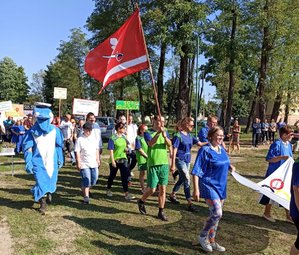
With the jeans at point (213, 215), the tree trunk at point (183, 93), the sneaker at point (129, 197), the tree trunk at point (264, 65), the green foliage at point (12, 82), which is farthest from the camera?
the green foliage at point (12, 82)

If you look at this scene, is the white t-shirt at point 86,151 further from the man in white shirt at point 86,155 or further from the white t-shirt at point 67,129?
the white t-shirt at point 67,129

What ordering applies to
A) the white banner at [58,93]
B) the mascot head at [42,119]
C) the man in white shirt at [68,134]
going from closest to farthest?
the mascot head at [42,119]
the man in white shirt at [68,134]
the white banner at [58,93]

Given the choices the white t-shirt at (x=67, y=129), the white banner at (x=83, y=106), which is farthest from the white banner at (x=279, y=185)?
the white banner at (x=83, y=106)

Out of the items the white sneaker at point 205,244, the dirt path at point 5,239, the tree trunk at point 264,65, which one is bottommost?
the dirt path at point 5,239

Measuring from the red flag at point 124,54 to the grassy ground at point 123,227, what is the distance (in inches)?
94.5

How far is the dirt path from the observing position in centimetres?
528

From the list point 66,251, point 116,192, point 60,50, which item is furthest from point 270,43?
point 60,50

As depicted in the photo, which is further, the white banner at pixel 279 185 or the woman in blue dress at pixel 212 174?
the white banner at pixel 279 185

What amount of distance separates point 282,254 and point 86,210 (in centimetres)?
363

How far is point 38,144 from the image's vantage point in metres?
7.18

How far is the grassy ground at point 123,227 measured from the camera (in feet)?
18.0

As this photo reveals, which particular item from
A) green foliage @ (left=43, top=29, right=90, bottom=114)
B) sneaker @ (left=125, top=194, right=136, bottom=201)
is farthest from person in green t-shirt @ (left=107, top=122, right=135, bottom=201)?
green foliage @ (left=43, top=29, right=90, bottom=114)

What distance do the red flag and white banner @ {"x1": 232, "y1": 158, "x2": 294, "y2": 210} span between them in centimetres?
273

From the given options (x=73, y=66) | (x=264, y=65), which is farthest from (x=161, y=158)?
(x=73, y=66)
